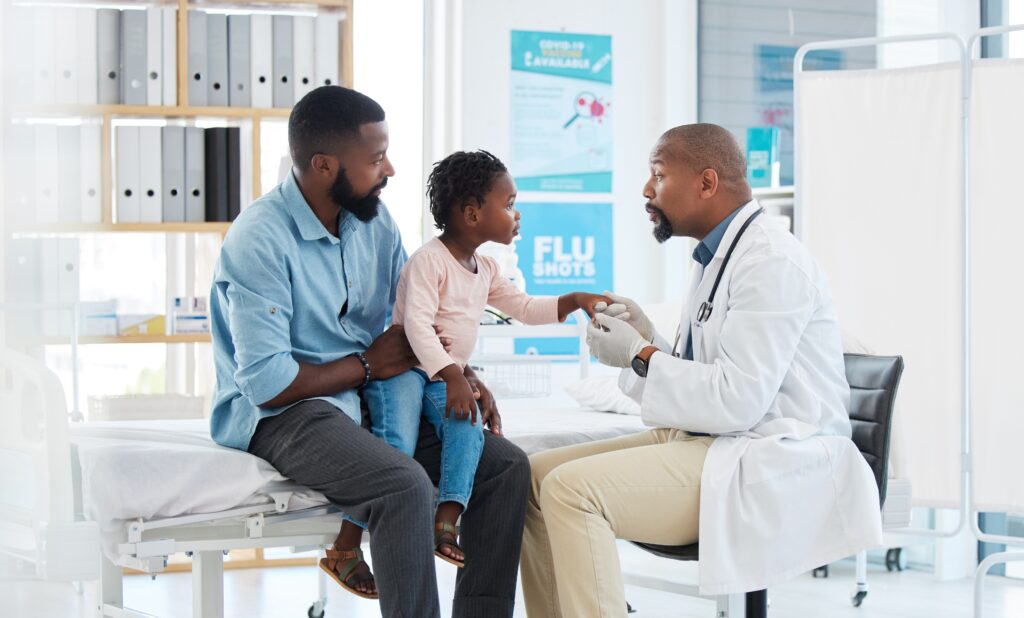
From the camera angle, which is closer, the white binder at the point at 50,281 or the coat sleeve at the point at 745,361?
the white binder at the point at 50,281

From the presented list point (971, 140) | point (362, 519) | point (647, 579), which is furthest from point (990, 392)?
point (362, 519)

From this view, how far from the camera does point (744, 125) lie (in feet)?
14.8

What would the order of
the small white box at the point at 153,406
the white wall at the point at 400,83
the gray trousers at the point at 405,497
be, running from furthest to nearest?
the white wall at the point at 400,83 < the small white box at the point at 153,406 < the gray trousers at the point at 405,497

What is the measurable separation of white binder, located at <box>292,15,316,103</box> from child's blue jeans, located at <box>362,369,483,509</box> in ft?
6.22

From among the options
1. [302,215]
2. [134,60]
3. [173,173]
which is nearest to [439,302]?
[302,215]

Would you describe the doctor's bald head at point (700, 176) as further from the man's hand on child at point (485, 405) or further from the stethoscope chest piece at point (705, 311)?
the man's hand on child at point (485, 405)

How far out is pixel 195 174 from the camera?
138 inches

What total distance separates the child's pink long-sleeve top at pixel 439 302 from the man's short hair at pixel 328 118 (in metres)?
0.28

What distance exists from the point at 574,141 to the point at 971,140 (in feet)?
6.68

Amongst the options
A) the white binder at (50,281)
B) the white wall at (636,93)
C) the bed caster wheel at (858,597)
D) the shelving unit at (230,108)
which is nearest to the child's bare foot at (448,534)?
the white binder at (50,281)

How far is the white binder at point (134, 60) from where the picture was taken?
11.1ft

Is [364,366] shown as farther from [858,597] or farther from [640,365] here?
[858,597]

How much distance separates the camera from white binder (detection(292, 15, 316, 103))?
11.6 ft

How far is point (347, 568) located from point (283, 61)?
87.3 inches
